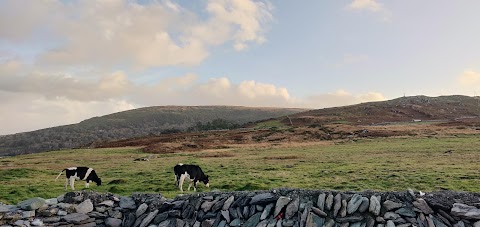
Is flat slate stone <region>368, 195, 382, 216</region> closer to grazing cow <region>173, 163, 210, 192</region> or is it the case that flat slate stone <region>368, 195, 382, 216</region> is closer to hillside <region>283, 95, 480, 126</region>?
grazing cow <region>173, 163, 210, 192</region>

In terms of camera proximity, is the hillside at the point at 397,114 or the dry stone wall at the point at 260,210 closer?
the dry stone wall at the point at 260,210

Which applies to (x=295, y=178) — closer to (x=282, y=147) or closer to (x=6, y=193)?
(x=6, y=193)

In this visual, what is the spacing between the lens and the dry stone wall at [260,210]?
31.5ft

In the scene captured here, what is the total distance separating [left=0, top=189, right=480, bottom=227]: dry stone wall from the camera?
959cm

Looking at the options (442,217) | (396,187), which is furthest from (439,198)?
(396,187)

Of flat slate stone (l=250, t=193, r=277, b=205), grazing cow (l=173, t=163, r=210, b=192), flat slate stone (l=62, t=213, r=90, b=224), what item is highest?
flat slate stone (l=250, t=193, r=277, b=205)

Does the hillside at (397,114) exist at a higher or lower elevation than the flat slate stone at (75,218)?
higher

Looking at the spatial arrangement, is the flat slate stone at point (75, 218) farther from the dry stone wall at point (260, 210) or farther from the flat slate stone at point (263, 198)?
the flat slate stone at point (263, 198)

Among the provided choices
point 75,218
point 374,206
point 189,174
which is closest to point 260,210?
point 374,206

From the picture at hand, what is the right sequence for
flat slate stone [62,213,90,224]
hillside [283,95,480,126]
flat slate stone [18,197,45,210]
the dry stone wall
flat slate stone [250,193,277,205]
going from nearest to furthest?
the dry stone wall, flat slate stone [250,193,277,205], flat slate stone [62,213,90,224], flat slate stone [18,197,45,210], hillside [283,95,480,126]

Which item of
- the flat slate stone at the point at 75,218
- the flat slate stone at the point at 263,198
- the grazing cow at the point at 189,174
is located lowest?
the grazing cow at the point at 189,174

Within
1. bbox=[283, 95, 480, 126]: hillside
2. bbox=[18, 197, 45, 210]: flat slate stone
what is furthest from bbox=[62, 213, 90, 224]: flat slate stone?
bbox=[283, 95, 480, 126]: hillside

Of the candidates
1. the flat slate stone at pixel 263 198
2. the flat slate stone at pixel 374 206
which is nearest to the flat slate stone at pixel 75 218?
the flat slate stone at pixel 263 198

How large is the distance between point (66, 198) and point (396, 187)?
47.1 feet
